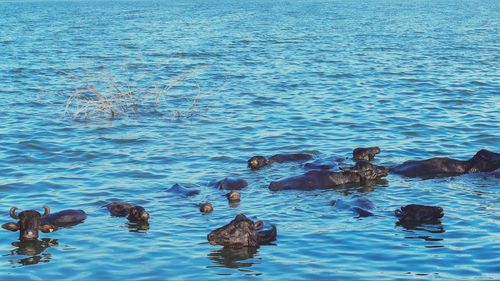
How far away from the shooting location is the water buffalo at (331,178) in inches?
613

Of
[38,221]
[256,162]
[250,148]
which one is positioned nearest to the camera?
[38,221]

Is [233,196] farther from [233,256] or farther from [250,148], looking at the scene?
[250,148]

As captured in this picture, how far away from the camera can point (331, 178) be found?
1576cm

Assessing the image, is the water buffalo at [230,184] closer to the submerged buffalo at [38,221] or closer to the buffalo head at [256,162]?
the buffalo head at [256,162]

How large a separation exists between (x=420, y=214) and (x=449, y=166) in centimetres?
Result: 368

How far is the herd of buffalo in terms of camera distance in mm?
12414

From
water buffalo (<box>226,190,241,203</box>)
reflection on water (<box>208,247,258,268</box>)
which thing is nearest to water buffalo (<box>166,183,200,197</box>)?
water buffalo (<box>226,190,241,203</box>)

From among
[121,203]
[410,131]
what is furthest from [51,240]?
[410,131]

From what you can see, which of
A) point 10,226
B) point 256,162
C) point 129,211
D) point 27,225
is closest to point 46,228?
point 27,225

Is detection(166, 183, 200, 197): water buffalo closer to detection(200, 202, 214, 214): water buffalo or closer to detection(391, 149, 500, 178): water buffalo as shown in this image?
detection(200, 202, 214, 214): water buffalo

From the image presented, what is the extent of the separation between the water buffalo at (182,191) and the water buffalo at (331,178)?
1421 mm

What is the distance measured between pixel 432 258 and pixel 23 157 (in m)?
10.4

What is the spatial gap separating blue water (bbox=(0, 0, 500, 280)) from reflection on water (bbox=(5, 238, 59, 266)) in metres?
0.05

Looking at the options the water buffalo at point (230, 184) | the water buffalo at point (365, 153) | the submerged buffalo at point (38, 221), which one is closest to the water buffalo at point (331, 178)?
the water buffalo at point (230, 184)
